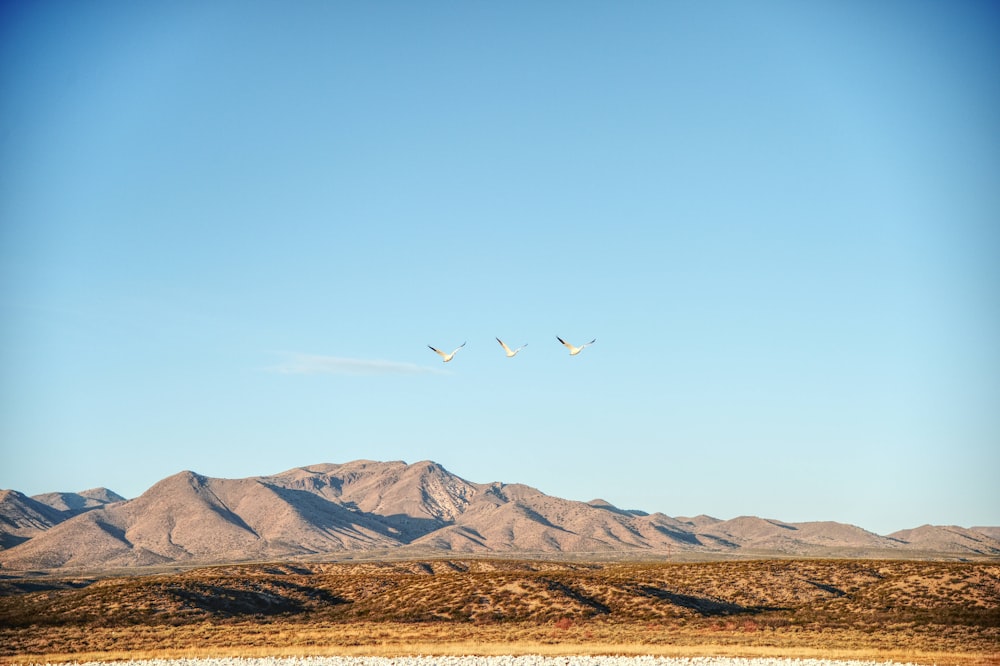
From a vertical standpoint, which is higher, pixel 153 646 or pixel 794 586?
pixel 794 586

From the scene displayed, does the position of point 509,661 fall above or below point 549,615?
below

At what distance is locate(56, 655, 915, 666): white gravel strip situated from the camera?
4038 cm

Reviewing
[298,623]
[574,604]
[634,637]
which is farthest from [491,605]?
[634,637]

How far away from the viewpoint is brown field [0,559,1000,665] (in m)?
48.9

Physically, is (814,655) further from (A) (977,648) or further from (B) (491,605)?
(B) (491,605)

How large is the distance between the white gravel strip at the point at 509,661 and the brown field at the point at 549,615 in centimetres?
286

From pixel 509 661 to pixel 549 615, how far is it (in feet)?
79.2

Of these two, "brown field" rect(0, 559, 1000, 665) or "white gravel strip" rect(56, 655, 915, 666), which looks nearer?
"white gravel strip" rect(56, 655, 915, 666)

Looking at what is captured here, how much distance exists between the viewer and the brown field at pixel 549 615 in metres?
48.9

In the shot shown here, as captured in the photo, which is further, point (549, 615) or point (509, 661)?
point (549, 615)

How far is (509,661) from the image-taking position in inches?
1607

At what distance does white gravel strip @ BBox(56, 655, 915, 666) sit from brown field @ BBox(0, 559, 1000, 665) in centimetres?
286

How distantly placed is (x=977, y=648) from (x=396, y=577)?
164 ft

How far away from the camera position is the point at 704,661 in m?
41.7
